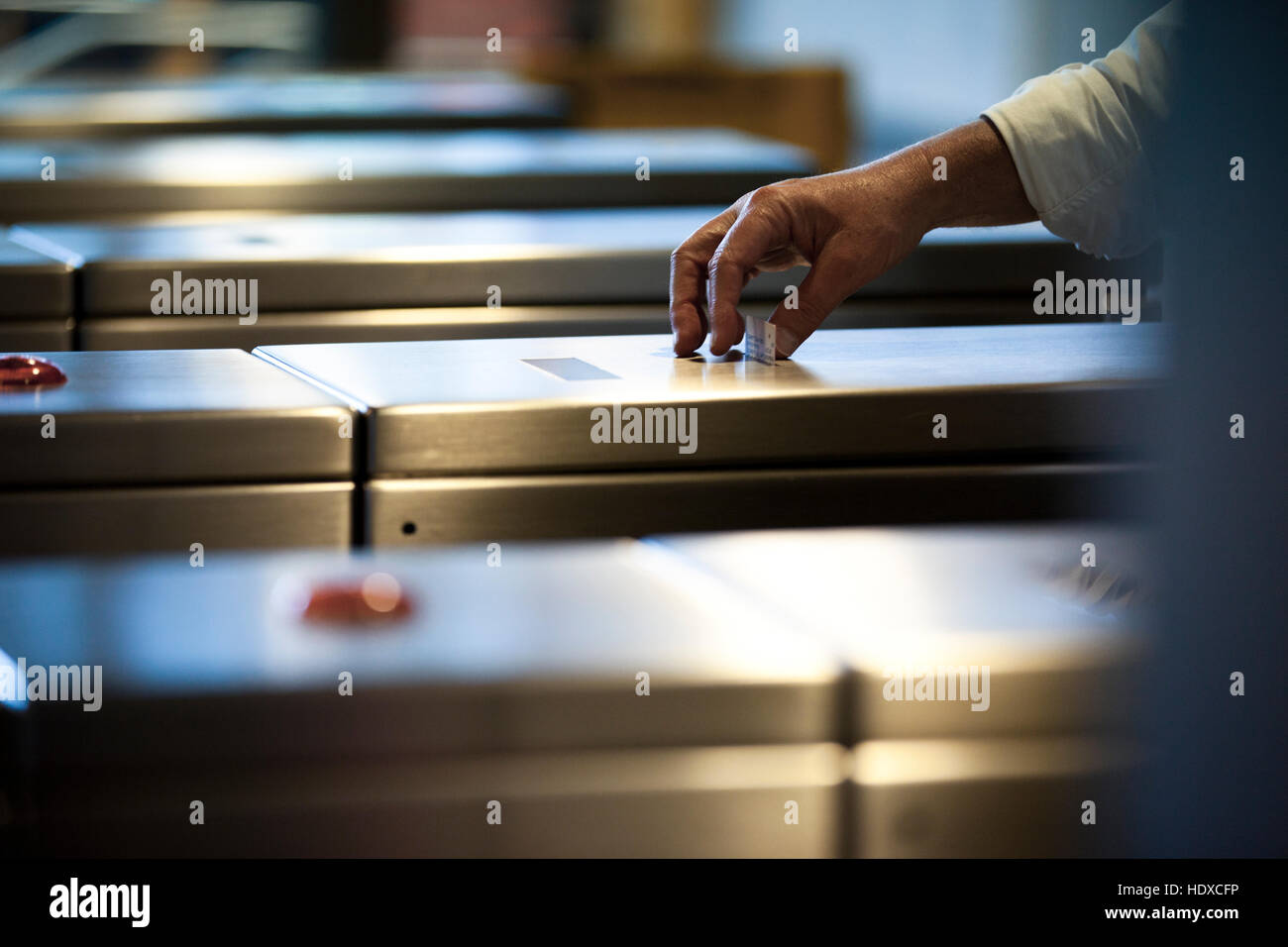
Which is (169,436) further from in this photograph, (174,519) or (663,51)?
(663,51)

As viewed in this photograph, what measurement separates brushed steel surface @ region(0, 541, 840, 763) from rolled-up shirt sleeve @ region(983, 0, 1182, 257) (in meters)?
0.81

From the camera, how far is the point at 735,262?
1.29 m

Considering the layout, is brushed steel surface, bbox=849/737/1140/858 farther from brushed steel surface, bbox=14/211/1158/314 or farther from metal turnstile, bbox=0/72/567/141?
metal turnstile, bbox=0/72/567/141

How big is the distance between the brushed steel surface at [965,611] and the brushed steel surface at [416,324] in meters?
1.13

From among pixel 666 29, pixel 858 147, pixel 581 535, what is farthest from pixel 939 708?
pixel 666 29

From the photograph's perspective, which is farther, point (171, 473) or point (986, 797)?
point (171, 473)

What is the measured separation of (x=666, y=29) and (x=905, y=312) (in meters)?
5.98

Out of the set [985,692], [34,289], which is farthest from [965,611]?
[34,289]

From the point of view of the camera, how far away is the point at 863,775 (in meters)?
0.50

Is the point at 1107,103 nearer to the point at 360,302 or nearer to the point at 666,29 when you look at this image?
the point at 360,302

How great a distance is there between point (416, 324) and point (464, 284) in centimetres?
7

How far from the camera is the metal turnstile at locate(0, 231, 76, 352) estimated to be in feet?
5.79

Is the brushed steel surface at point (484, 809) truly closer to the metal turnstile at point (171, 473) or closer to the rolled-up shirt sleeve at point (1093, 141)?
the metal turnstile at point (171, 473)

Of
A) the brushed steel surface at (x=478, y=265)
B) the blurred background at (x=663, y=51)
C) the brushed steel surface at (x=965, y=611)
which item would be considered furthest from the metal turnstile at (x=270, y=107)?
the brushed steel surface at (x=965, y=611)
